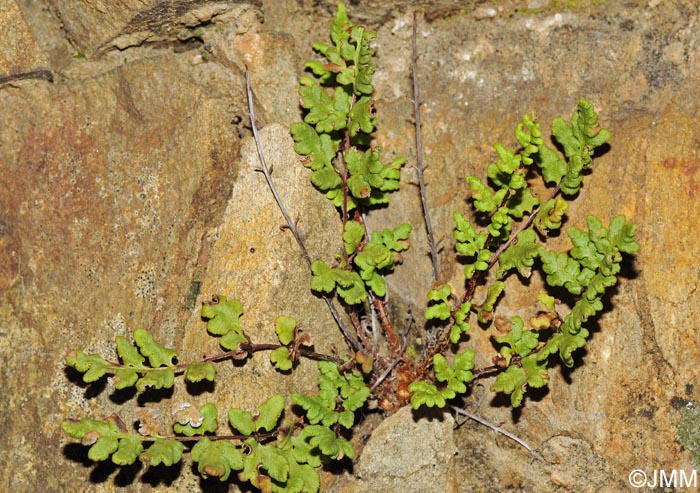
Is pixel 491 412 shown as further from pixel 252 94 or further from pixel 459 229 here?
pixel 252 94

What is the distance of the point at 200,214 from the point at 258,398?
1.26m

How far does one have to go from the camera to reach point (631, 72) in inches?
216

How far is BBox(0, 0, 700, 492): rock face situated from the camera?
5.23 meters

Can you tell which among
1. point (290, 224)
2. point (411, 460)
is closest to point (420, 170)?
point (290, 224)

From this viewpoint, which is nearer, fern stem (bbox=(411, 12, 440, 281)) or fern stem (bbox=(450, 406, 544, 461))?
fern stem (bbox=(450, 406, 544, 461))

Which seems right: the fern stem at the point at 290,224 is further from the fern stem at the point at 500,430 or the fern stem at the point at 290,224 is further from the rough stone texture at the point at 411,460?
the fern stem at the point at 500,430

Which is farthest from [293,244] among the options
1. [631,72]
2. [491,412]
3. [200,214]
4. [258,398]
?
[631,72]

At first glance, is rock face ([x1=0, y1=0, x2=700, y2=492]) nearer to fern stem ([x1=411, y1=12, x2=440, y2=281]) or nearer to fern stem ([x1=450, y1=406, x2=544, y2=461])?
fern stem ([x1=450, y1=406, x2=544, y2=461])

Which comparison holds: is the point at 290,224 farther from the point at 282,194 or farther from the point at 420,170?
the point at 420,170

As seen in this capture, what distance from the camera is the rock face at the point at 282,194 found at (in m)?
5.23

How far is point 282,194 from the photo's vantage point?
5512 mm

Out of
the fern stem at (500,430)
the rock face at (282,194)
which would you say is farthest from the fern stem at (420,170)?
the fern stem at (500,430)

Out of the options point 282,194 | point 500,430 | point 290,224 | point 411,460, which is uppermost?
point 282,194

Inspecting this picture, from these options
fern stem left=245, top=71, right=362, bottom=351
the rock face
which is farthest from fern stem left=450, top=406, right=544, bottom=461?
fern stem left=245, top=71, right=362, bottom=351
